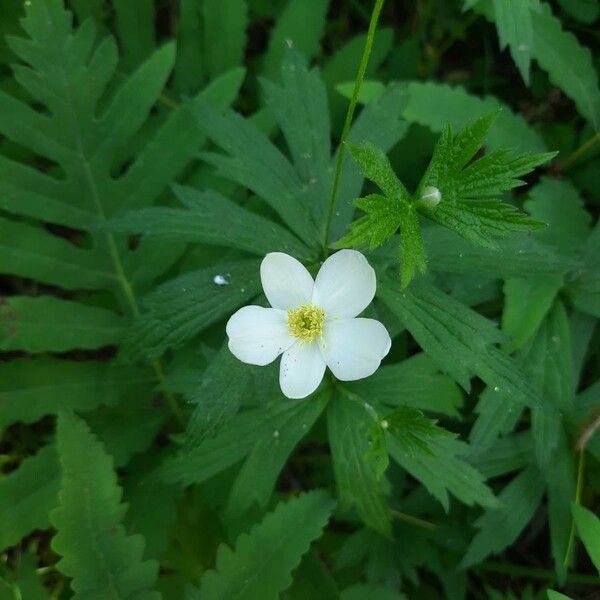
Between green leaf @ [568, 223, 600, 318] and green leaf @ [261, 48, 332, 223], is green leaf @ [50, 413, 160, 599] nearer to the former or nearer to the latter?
green leaf @ [261, 48, 332, 223]

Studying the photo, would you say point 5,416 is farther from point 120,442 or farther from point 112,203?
point 112,203

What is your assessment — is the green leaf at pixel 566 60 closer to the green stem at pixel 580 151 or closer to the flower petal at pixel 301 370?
the green stem at pixel 580 151

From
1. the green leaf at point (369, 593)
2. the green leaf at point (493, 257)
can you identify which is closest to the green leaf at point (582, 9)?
the green leaf at point (493, 257)

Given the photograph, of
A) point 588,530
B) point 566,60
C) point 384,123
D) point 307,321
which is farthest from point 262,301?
point 566,60

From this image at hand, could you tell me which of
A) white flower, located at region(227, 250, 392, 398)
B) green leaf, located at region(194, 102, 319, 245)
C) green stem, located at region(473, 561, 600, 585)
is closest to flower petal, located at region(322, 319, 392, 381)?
white flower, located at region(227, 250, 392, 398)

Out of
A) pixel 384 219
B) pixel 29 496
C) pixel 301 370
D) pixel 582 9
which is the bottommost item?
pixel 29 496

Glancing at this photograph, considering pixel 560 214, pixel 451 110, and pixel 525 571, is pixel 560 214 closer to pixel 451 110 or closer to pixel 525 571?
pixel 451 110
